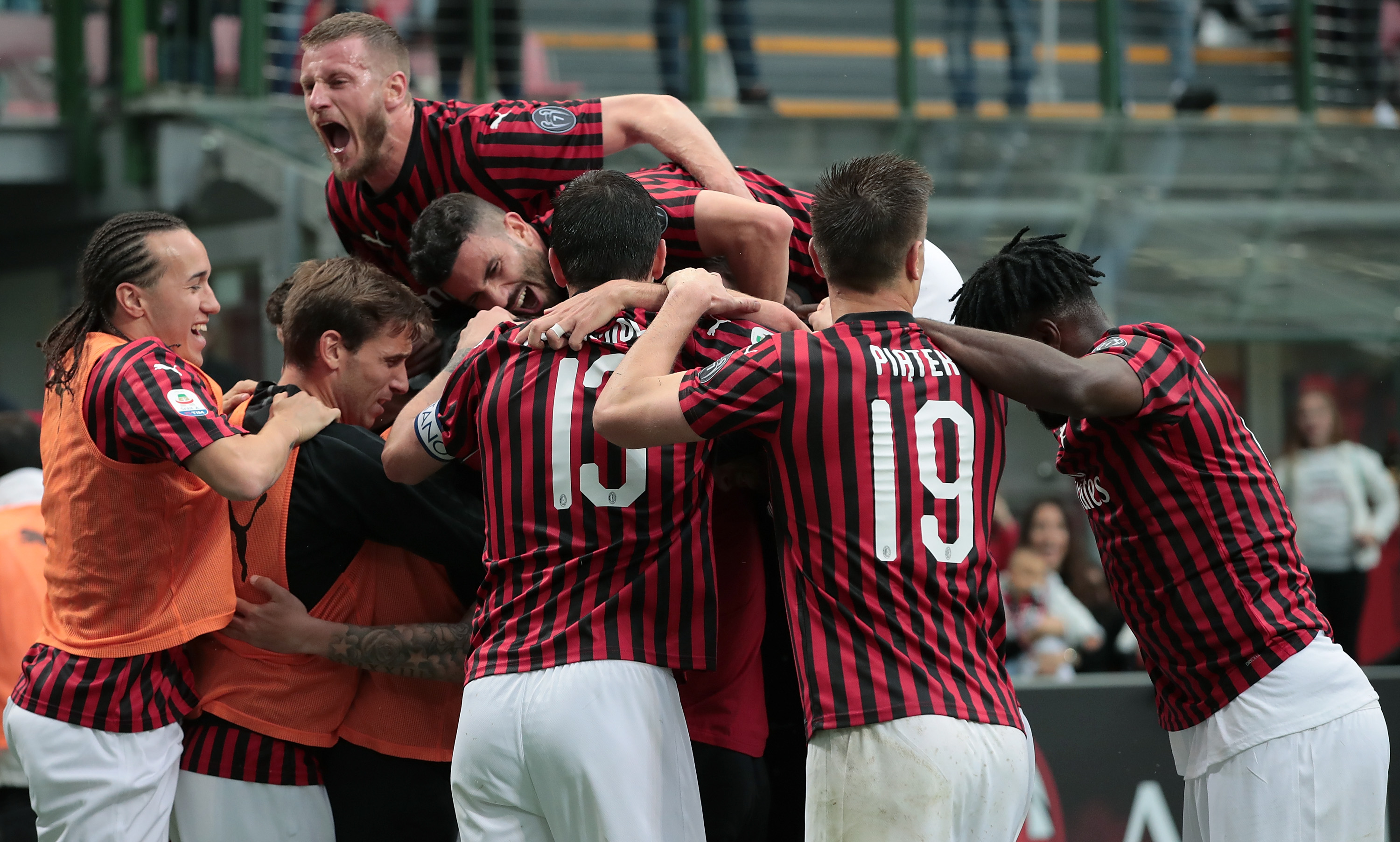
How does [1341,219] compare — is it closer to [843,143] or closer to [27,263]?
[843,143]

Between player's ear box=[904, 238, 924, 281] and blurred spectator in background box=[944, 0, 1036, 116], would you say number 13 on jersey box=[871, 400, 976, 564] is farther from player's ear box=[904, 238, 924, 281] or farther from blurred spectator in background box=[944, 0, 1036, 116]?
blurred spectator in background box=[944, 0, 1036, 116]

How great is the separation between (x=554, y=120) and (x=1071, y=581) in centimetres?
479

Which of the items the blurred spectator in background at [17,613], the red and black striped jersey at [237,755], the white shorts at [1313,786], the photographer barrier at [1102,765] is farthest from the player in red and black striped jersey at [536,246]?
the photographer barrier at [1102,765]

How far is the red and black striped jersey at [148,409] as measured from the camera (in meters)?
3.32

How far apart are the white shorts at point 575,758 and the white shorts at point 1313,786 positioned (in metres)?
1.41

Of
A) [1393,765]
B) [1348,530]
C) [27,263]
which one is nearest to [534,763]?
[1393,765]

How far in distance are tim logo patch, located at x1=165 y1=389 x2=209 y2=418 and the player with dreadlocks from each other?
73.1 inches

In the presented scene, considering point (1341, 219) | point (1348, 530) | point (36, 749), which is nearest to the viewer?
point (36, 749)

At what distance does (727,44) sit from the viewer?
11359 millimetres

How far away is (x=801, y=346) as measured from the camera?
3076 millimetres

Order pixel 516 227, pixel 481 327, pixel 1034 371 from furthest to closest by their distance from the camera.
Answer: pixel 516 227 < pixel 481 327 < pixel 1034 371

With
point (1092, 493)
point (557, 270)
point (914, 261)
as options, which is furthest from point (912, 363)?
point (557, 270)

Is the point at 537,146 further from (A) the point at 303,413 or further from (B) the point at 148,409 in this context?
(B) the point at 148,409

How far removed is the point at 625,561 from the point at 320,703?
106 centimetres
